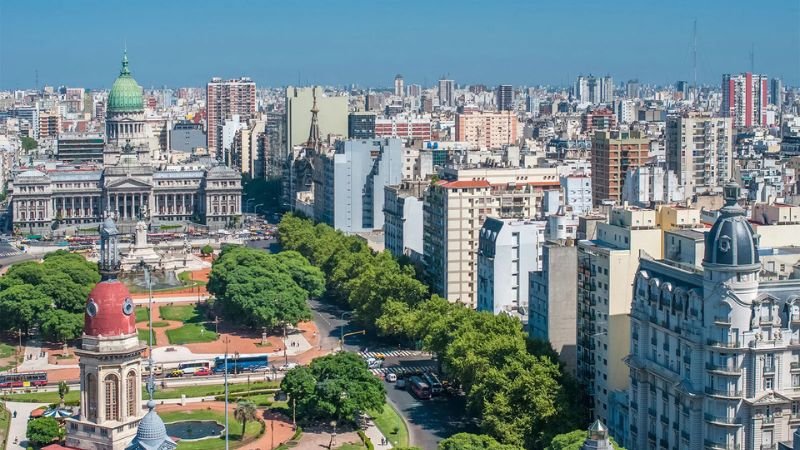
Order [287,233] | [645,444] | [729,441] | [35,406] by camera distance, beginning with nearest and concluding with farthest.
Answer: [729,441] → [645,444] → [35,406] → [287,233]

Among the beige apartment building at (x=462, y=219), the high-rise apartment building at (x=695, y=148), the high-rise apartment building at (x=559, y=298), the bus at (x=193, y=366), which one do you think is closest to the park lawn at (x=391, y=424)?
the high-rise apartment building at (x=559, y=298)

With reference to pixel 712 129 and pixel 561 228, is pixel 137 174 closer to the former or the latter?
pixel 712 129

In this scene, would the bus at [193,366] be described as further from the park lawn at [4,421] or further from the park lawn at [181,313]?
the park lawn at [181,313]

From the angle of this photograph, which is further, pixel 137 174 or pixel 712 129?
pixel 137 174

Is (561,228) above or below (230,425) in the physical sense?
above

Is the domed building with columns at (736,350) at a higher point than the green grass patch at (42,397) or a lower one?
higher

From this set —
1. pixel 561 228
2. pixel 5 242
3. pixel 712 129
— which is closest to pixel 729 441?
pixel 561 228
